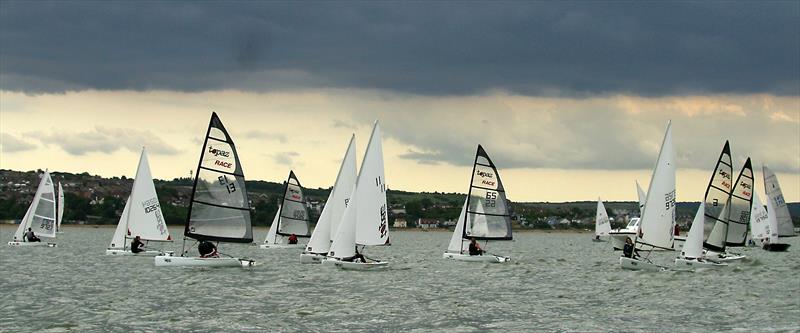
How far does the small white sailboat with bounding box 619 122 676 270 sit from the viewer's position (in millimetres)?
Answer: 53625

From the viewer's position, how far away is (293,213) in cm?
8262

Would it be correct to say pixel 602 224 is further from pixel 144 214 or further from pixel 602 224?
pixel 144 214

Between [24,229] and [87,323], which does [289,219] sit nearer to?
[24,229]

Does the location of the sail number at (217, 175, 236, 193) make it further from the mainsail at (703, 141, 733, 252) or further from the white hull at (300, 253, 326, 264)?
the mainsail at (703, 141, 733, 252)

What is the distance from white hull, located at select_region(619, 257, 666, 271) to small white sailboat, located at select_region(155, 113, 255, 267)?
18822mm

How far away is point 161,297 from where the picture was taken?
39625mm

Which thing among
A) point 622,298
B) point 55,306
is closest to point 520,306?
point 622,298

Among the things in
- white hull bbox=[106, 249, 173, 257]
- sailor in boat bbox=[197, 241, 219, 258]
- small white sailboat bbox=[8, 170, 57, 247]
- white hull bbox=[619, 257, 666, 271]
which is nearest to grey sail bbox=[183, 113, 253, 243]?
sailor in boat bbox=[197, 241, 219, 258]

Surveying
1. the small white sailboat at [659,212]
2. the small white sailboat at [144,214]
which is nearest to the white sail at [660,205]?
the small white sailboat at [659,212]

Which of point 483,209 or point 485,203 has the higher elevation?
point 485,203

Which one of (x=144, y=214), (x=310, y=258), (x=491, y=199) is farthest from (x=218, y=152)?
(x=491, y=199)

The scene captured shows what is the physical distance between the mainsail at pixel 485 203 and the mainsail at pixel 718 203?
1166cm

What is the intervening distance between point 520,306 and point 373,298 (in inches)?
218

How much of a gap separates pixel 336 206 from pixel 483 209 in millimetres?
10489
